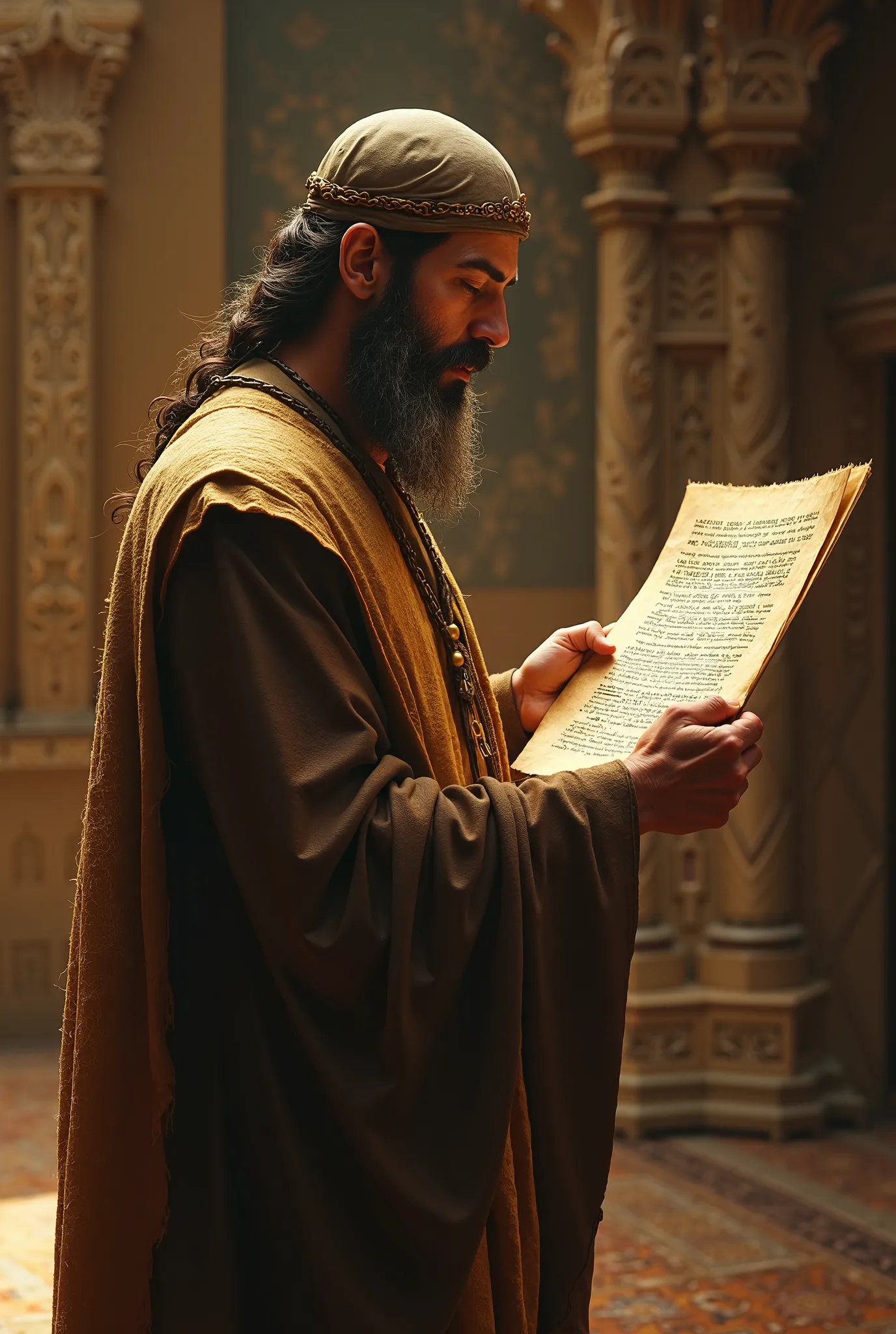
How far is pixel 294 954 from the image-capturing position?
1.63 metres

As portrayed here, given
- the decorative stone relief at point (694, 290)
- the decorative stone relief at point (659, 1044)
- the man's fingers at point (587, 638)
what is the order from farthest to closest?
the decorative stone relief at point (694, 290) → the decorative stone relief at point (659, 1044) → the man's fingers at point (587, 638)

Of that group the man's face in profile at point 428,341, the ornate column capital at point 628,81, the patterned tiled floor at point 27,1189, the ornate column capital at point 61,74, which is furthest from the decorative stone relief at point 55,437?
the man's face in profile at point 428,341

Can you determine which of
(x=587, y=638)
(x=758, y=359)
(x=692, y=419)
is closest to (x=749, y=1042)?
(x=692, y=419)

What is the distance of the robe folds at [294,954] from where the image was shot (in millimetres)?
1642

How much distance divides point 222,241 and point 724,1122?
3474 mm

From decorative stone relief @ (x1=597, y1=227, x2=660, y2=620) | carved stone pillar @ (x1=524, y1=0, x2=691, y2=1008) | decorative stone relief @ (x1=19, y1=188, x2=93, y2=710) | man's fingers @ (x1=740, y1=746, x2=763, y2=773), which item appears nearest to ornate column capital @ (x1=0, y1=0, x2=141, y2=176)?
decorative stone relief @ (x1=19, y1=188, x2=93, y2=710)

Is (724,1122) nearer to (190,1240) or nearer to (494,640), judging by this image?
(494,640)

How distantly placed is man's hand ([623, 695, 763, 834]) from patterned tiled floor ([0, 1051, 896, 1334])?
218 centimetres

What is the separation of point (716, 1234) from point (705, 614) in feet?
8.70

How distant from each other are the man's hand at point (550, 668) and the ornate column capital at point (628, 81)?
3139 millimetres

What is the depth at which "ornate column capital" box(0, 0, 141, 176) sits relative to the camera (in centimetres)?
539

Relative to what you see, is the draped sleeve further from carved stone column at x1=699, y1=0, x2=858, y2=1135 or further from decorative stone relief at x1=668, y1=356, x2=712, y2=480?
decorative stone relief at x1=668, y1=356, x2=712, y2=480

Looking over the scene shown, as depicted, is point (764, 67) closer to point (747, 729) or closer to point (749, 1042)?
point (749, 1042)

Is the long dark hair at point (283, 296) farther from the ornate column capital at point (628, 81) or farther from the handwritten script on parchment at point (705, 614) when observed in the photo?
the ornate column capital at point (628, 81)
